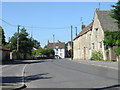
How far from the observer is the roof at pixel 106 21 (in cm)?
4141

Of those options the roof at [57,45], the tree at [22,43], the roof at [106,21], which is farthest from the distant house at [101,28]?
the roof at [57,45]

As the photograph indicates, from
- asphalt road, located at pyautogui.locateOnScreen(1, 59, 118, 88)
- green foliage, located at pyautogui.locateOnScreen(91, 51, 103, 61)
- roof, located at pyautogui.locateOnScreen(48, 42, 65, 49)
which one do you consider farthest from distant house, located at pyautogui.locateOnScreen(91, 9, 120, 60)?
roof, located at pyautogui.locateOnScreen(48, 42, 65, 49)

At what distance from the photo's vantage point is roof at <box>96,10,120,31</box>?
4141cm

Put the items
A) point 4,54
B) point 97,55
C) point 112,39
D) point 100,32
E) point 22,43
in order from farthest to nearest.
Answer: point 22,43
point 4,54
point 97,55
point 100,32
point 112,39

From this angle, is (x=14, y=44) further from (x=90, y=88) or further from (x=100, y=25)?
(x=90, y=88)

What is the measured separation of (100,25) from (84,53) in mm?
15055

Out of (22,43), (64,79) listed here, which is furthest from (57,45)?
(64,79)

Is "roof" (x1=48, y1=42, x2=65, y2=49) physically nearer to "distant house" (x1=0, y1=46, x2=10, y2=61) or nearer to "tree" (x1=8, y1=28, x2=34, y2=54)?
"tree" (x1=8, y1=28, x2=34, y2=54)

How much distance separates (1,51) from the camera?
49.6 meters

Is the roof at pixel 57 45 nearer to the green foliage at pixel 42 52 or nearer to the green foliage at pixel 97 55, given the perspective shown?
the green foliage at pixel 42 52

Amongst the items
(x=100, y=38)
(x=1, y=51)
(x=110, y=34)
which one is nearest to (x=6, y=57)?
(x=1, y=51)

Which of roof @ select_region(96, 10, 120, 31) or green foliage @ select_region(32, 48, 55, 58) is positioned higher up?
roof @ select_region(96, 10, 120, 31)

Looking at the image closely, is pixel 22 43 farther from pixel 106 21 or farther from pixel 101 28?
pixel 101 28

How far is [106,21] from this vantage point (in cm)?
4319
